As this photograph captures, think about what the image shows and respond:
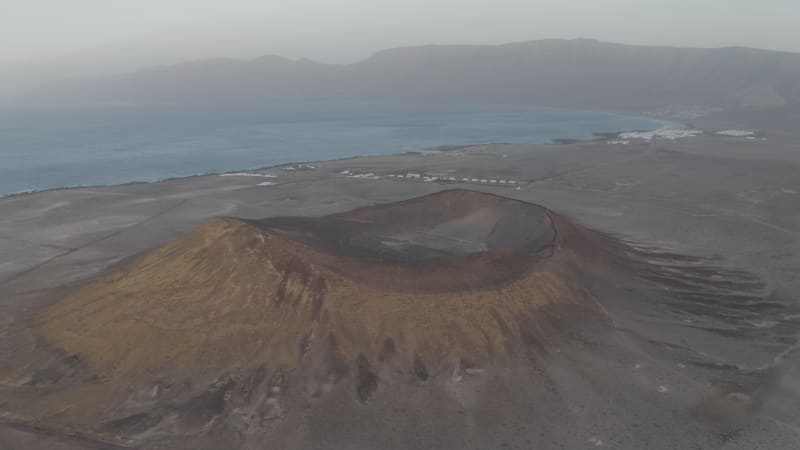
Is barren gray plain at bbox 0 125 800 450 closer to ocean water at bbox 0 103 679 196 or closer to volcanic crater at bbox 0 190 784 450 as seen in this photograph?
volcanic crater at bbox 0 190 784 450

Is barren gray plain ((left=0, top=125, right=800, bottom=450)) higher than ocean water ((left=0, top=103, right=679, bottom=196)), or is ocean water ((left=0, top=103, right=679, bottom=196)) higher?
ocean water ((left=0, top=103, right=679, bottom=196))

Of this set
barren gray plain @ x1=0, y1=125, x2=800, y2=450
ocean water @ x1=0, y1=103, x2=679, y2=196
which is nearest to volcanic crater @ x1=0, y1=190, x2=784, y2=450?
barren gray plain @ x1=0, y1=125, x2=800, y2=450

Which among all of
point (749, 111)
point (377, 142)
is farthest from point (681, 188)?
point (749, 111)

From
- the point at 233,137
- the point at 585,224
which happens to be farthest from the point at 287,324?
the point at 233,137

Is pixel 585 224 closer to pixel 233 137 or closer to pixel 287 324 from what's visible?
pixel 287 324

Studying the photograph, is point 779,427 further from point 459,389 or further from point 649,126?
point 649,126
